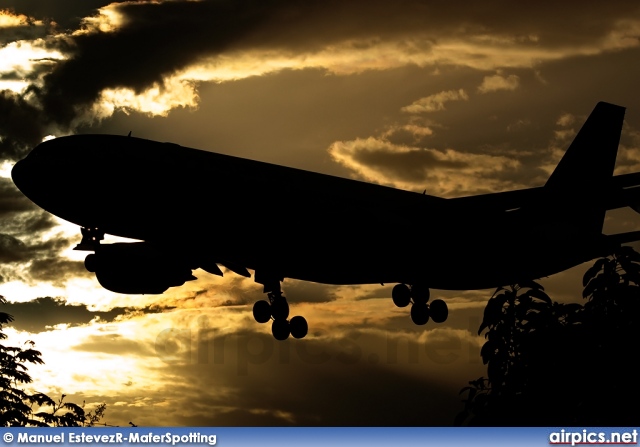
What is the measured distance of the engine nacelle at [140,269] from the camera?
137ft

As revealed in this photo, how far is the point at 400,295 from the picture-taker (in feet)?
152

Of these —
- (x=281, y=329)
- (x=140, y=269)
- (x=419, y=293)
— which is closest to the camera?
(x=140, y=269)

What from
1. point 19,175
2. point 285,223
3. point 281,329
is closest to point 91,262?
A: point 19,175

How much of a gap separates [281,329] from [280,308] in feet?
4.05

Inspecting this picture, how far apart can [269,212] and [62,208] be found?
9006 millimetres

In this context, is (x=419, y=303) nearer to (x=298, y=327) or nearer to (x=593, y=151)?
(x=298, y=327)

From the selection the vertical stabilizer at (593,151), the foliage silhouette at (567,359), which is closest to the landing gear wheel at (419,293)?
the vertical stabilizer at (593,151)

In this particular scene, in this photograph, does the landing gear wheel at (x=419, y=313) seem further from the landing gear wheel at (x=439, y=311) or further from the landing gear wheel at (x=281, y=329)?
the landing gear wheel at (x=281, y=329)

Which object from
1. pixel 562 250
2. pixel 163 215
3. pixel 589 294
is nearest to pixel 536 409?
pixel 589 294

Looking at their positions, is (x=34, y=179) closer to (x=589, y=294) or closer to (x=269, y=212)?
(x=269, y=212)

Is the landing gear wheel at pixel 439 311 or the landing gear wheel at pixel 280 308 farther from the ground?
the landing gear wheel at pixel 439 311

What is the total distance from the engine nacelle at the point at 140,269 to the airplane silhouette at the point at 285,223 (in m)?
0.06

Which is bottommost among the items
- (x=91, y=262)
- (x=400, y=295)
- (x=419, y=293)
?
(x=91, y=262)

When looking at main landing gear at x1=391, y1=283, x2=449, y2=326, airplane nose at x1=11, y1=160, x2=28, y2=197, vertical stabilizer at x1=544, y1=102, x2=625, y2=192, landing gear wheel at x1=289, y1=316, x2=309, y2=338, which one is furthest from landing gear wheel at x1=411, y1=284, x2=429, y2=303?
airplane nose at x1=11, y1=160, x2=28, y2=197
